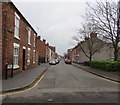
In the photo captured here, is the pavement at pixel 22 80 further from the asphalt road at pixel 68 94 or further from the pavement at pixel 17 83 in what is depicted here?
the asphalt road at pixel 68 94

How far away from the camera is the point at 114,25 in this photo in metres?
16.1

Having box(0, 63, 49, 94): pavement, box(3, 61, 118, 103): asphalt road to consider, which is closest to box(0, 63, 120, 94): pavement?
box(0, 63, 49, 94): pavement

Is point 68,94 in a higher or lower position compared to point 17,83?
lower

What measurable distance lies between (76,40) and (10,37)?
21.5m

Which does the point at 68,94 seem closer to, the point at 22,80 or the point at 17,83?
the point at 17,83

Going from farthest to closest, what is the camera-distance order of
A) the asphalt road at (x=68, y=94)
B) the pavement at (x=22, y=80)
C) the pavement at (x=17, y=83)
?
the pavement at (x=22, y=80), the pavement at (x=17, y=83), the asphalt road at (x=68, y=94)

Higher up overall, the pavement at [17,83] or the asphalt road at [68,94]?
the pavement at [17,83]

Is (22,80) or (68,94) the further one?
(22,80)

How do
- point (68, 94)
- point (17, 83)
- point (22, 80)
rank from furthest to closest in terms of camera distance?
point (22, 80)
point (17, 83)
point (68, 94)

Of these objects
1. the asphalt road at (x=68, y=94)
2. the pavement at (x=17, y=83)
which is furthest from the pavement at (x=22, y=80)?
the asphalt road at (x=68, y=94)

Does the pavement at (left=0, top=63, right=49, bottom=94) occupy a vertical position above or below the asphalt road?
above

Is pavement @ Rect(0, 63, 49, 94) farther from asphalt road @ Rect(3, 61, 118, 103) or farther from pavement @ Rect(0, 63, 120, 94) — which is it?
asphalt road @ Rect(3, 61, 118, 103)

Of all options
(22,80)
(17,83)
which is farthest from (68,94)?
(22,80)

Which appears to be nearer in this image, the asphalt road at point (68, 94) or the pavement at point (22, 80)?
the asphalt road at point (68, 94)
